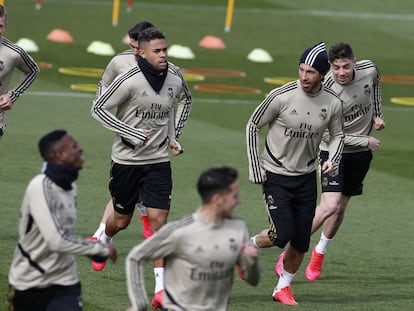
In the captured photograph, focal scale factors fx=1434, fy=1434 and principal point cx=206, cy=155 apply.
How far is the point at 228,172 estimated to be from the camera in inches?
384

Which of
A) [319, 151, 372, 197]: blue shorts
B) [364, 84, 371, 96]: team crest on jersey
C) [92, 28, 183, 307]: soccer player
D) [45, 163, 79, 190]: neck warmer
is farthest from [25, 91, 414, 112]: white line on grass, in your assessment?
[45, 163, 79, 190]: neck warmer

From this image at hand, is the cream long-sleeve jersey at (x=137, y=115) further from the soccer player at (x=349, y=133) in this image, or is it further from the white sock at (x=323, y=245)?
the white sock at (x=323, y=245)

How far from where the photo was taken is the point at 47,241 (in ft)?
32.6

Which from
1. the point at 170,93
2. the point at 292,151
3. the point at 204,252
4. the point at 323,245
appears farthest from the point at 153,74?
the point at 204,252

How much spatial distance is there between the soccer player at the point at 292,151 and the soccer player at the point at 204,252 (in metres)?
3.54

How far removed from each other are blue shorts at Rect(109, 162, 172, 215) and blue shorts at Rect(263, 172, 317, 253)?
3.23ft

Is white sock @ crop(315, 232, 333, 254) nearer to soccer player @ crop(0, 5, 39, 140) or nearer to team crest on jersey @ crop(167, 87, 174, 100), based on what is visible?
team crest on jersey @ crop(167, 87, 174, 100)

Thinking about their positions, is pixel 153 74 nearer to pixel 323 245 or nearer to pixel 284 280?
pixel 284 280

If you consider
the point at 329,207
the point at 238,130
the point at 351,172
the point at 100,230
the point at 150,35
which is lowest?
the point at 100,230

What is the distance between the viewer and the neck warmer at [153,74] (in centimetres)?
1373

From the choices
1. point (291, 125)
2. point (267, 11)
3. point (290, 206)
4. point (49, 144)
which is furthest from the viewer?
point (267, 11)

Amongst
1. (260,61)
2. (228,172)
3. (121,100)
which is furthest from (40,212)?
(260,61)

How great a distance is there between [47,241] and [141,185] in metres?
4.21

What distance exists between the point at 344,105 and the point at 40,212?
19.2 feet
